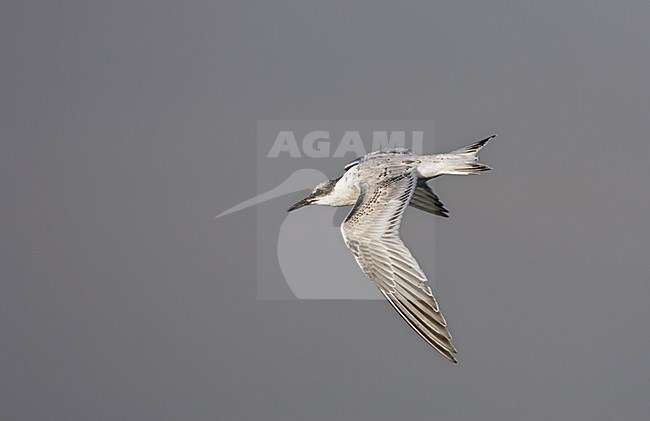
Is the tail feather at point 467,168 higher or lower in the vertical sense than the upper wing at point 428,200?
higher

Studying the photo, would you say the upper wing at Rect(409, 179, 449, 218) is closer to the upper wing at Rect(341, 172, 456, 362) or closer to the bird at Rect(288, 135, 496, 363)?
the bird at Rect(288, 135, 496, 363)

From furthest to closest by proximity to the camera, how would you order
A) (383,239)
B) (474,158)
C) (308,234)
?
(308,234)
(474,158)
(383,239)

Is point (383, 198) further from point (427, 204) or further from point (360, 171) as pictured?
point (427, 204)

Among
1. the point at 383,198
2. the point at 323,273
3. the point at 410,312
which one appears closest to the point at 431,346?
the point at 410,312

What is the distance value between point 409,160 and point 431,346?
8.46 feet

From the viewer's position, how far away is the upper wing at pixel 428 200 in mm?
10000

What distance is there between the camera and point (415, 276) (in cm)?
745

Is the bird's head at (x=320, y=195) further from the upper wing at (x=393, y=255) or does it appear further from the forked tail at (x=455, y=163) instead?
the forked tail at (x=455, y=163)

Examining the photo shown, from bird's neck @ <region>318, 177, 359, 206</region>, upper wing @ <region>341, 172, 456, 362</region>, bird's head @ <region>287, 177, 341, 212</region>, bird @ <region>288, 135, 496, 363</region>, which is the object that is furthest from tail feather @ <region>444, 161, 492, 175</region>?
bird's head @ <region>287, 177, 341, 212</region>

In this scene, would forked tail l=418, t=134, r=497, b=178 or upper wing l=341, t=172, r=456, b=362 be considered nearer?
upper wing l=341, t=172, r=456, b=362

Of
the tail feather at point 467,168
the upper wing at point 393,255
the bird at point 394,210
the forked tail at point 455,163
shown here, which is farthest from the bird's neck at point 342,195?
the tail feather at point 467,168

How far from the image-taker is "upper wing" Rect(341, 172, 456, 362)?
7160mm

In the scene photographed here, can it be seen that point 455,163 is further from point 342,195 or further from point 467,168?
point 342,195

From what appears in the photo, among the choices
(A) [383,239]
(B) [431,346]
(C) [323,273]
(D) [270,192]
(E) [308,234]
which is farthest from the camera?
(D) [270,192]
